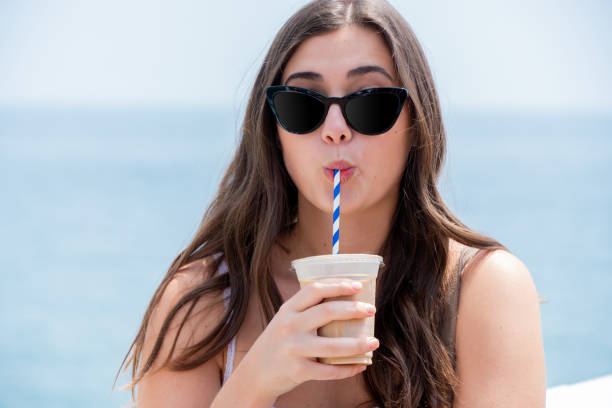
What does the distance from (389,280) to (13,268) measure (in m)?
10.0

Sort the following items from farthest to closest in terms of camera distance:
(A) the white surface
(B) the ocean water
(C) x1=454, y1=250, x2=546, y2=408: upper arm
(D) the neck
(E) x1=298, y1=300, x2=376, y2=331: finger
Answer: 1. (B) the ocean water
2. (A) the white surface
3. (D) the neck
4. (C) x1=454, y1=250, x2=546, y2=408: upper arm
5. (E) x1=298, y1=300, x2=376, y2=331: finger

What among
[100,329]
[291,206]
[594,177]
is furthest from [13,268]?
[594,177]

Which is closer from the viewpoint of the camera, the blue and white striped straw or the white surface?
the blue and white striped straw

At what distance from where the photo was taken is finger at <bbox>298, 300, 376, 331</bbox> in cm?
137

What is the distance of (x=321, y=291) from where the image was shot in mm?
1393

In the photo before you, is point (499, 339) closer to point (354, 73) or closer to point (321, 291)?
point (321, 291)

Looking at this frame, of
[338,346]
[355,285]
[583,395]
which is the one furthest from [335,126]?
[583,395]

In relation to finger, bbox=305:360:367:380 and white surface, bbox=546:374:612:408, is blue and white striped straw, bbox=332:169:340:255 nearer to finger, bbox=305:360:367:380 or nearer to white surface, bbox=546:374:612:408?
finger, bbox=305:360:367:380

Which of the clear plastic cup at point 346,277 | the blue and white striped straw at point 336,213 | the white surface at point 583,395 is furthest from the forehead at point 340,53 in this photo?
the white surface at point 583,395

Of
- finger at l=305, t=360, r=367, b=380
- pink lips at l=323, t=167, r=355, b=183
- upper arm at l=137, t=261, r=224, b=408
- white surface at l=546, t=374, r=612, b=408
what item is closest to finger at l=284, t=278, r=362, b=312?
finger at l=305, t=360, r=367, b=380

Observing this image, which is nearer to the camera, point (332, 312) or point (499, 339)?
point (332, 312)

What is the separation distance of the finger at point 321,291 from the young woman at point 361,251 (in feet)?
1.22

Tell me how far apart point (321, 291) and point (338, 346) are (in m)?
0.11

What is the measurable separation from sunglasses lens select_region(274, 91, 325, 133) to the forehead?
9cm
